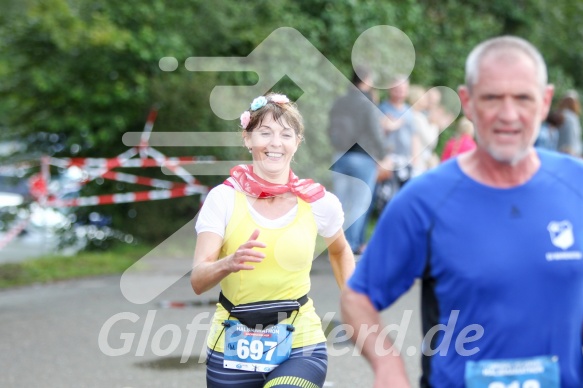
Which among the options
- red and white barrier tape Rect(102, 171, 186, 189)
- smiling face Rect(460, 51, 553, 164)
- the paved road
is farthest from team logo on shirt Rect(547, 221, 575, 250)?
red and white barrier tape Rect(102, 171, 186, 189)

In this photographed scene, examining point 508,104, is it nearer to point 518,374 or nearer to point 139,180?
point 518,374

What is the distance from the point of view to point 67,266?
13.3m

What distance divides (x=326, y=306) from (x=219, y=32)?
6.94 m

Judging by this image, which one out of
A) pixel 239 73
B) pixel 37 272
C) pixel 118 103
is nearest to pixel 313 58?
pixel 239 73

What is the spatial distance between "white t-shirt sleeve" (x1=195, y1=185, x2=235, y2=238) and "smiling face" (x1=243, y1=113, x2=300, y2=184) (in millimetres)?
211

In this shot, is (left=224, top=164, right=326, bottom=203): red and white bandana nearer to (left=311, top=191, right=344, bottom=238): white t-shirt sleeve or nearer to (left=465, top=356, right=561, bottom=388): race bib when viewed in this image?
(left=311, top=191, right=344, bottom=238): white t-shirt sleeve

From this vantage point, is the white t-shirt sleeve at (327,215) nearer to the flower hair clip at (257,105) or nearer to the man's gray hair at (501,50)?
the flower hair clip at (257,105)

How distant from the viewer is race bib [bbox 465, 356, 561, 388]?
124 inches

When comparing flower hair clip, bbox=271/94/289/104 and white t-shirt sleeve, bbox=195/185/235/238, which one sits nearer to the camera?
white t-shirt sleeve, bbox=195/185/235/238

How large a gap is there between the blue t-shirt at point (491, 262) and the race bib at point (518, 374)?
0.07 feet

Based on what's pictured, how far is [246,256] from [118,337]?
5124 millimetres

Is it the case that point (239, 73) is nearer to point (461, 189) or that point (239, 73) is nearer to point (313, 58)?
point (313, 58)

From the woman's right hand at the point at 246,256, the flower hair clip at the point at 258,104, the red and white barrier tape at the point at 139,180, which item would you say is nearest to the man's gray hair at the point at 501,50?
the woman's right hand at the point at 246,256

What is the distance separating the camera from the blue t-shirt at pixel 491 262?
312cm
